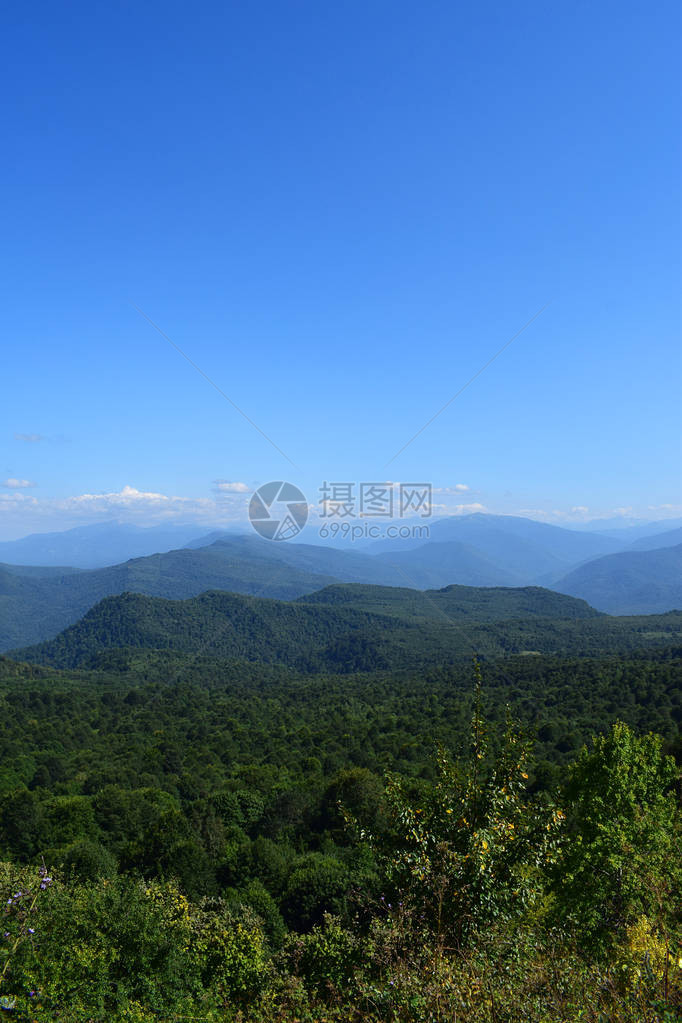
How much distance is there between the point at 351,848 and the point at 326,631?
132696 millimetres

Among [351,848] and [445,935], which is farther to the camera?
[351,848]

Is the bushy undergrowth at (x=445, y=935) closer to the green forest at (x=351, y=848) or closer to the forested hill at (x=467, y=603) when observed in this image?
the green forest at (x=351, y=848)

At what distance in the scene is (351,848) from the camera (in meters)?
24.7

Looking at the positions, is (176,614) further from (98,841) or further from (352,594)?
(98,841)

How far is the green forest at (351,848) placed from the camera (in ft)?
17.0

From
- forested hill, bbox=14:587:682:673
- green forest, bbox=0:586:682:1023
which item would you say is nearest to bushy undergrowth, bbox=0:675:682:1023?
green forest, bbox=0:586:682:1023

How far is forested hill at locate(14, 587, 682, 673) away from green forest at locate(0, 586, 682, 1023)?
123ft

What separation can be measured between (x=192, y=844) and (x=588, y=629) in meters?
112

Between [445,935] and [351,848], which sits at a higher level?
[445,935]

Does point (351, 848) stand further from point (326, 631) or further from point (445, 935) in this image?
point (326, 631)

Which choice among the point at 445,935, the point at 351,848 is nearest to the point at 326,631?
the point at 351,848

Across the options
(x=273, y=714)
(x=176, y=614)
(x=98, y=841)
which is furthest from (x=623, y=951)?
(x=176, y=614)

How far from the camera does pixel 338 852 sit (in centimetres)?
2483

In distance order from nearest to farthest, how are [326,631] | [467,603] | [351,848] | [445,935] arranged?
[445,935]
[351,848]
[326,631]
[467,603]
